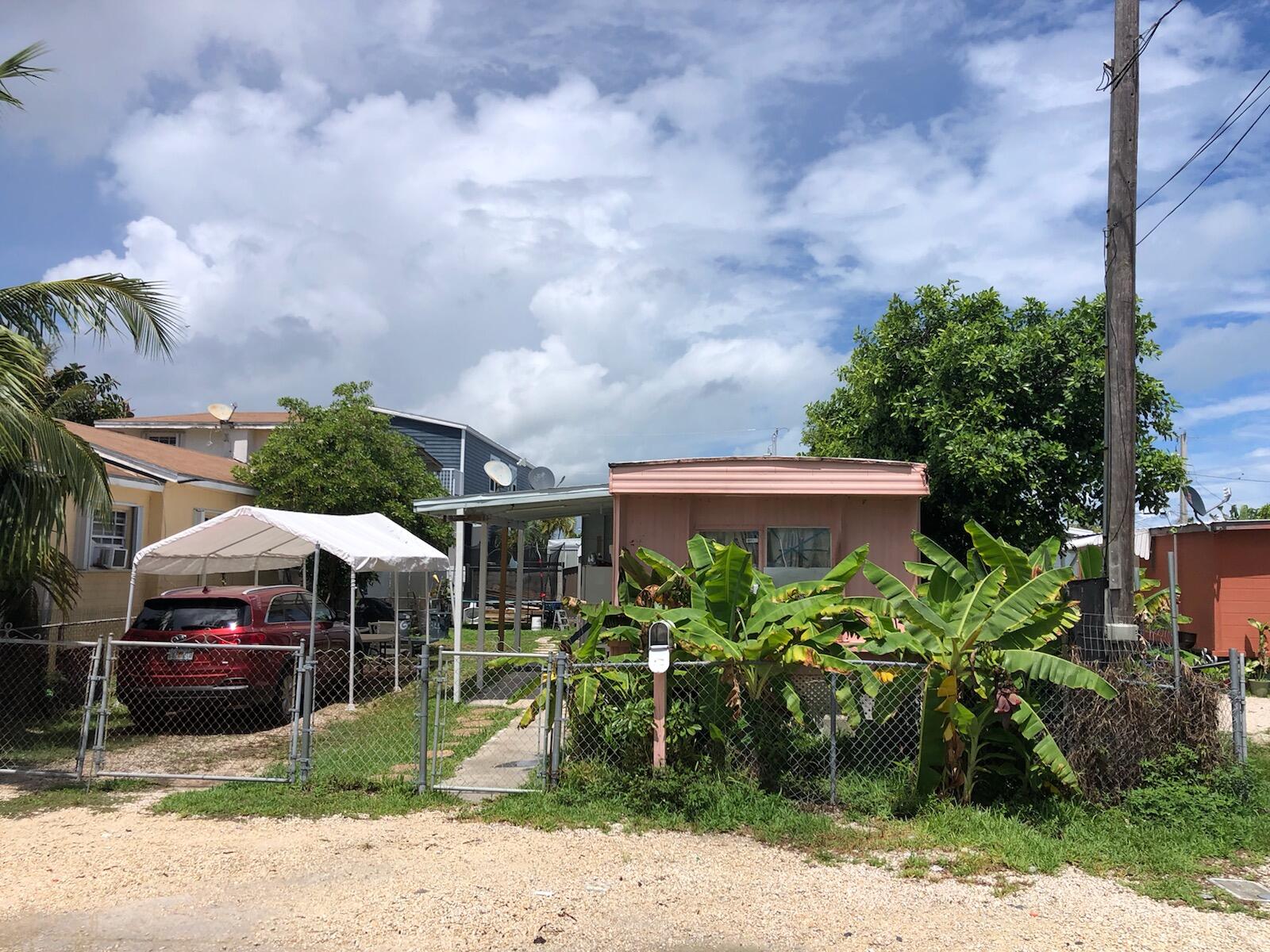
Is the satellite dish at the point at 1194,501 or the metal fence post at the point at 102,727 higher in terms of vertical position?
the satellite dish at the point at 1194,501

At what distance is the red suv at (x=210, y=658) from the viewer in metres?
10.1

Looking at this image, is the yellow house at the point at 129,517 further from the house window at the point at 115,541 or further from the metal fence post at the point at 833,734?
the metal fence post at the point at 833,734

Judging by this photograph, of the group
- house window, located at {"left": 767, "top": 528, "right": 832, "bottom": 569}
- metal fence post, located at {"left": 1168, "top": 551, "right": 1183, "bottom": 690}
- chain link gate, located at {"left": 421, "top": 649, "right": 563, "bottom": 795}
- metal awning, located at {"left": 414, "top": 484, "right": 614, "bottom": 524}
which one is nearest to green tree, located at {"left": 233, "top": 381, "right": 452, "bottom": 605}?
metal awning, located at {"left": 414, "top": 484, "right": 614, "bottom": 524}

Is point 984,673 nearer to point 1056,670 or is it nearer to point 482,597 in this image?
point 1056,670

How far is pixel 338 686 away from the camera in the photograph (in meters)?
13.2

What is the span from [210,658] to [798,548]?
642 cm

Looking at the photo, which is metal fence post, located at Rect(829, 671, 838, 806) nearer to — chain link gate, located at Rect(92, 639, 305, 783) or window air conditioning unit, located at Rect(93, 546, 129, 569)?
chain link gate, located at Rect(92, 639, 305, 783)

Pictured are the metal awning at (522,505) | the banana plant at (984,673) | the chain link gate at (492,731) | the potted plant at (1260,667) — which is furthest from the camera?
the potted plant at (1260,667)

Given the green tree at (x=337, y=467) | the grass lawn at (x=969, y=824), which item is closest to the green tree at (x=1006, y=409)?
the grass lawn at (x=969, y=824)

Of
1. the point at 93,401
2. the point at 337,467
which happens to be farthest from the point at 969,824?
the point at 93,401

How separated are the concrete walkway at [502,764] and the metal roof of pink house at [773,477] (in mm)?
2720

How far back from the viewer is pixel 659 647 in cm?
702

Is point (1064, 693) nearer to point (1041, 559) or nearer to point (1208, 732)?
point (1208, 732)

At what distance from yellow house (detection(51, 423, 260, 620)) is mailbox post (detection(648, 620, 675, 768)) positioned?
897cm
